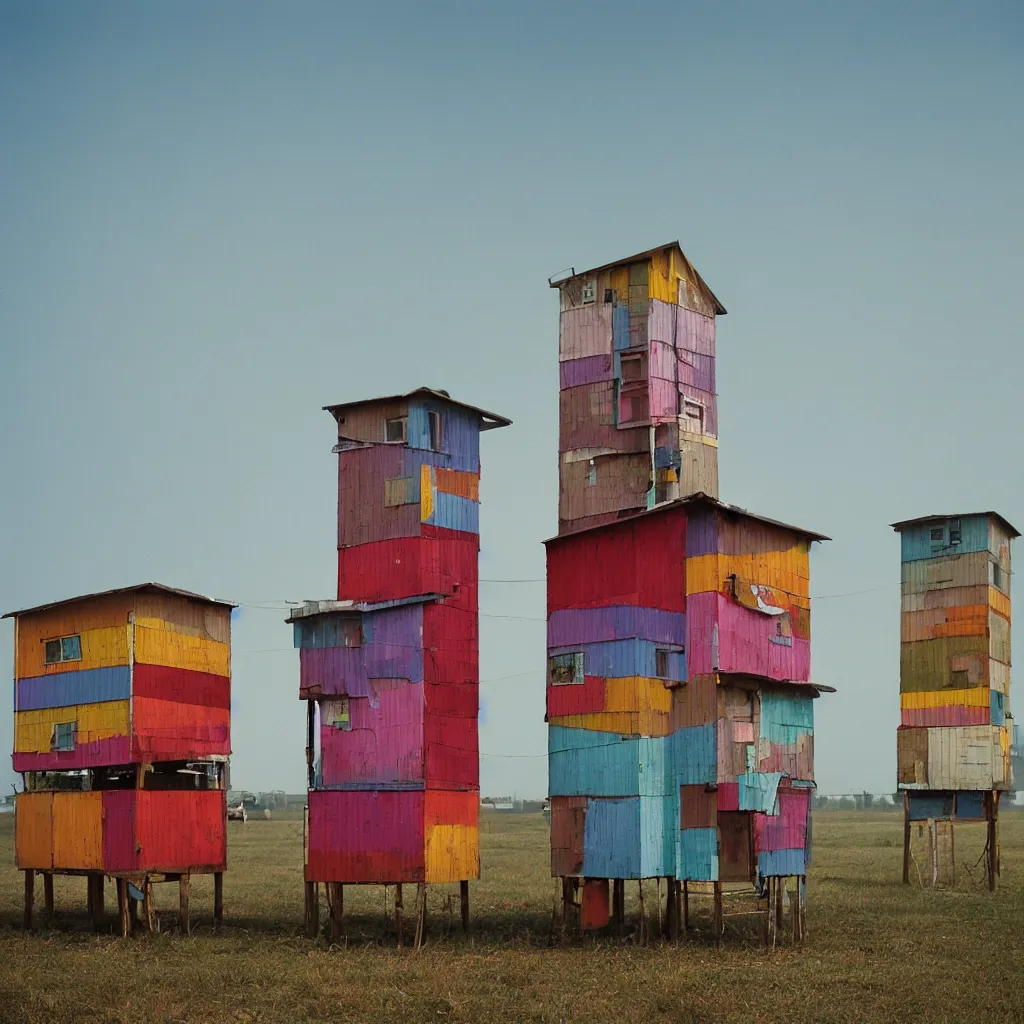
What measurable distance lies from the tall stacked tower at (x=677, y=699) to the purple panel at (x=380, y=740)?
13.1 feet

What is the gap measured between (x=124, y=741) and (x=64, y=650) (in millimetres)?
4586

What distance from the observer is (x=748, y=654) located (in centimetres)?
4391

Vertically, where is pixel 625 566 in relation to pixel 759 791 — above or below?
above

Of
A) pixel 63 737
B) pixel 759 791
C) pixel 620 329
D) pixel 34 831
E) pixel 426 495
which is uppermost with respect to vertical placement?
pixel 620 329

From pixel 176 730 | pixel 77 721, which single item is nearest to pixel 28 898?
pixel 77 721

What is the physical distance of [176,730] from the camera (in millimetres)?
49906

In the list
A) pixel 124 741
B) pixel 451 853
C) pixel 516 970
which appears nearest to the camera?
pixel 516 970

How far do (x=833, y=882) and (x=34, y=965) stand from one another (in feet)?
115

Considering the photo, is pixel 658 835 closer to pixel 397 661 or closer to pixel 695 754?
pixel 695 754

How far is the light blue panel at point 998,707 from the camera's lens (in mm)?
62281

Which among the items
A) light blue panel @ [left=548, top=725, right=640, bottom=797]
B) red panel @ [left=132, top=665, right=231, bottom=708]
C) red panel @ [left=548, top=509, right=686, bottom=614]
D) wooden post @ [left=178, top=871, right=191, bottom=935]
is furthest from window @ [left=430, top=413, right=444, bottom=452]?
wooden post @ [left=178, top=871, right=191, bottom=935]

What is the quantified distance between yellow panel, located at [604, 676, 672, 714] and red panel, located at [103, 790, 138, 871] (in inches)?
616

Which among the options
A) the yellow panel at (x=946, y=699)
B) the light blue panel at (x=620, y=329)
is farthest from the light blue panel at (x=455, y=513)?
the yellow panel at (x=946, y=699)

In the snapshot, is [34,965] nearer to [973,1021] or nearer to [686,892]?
[686,892]
